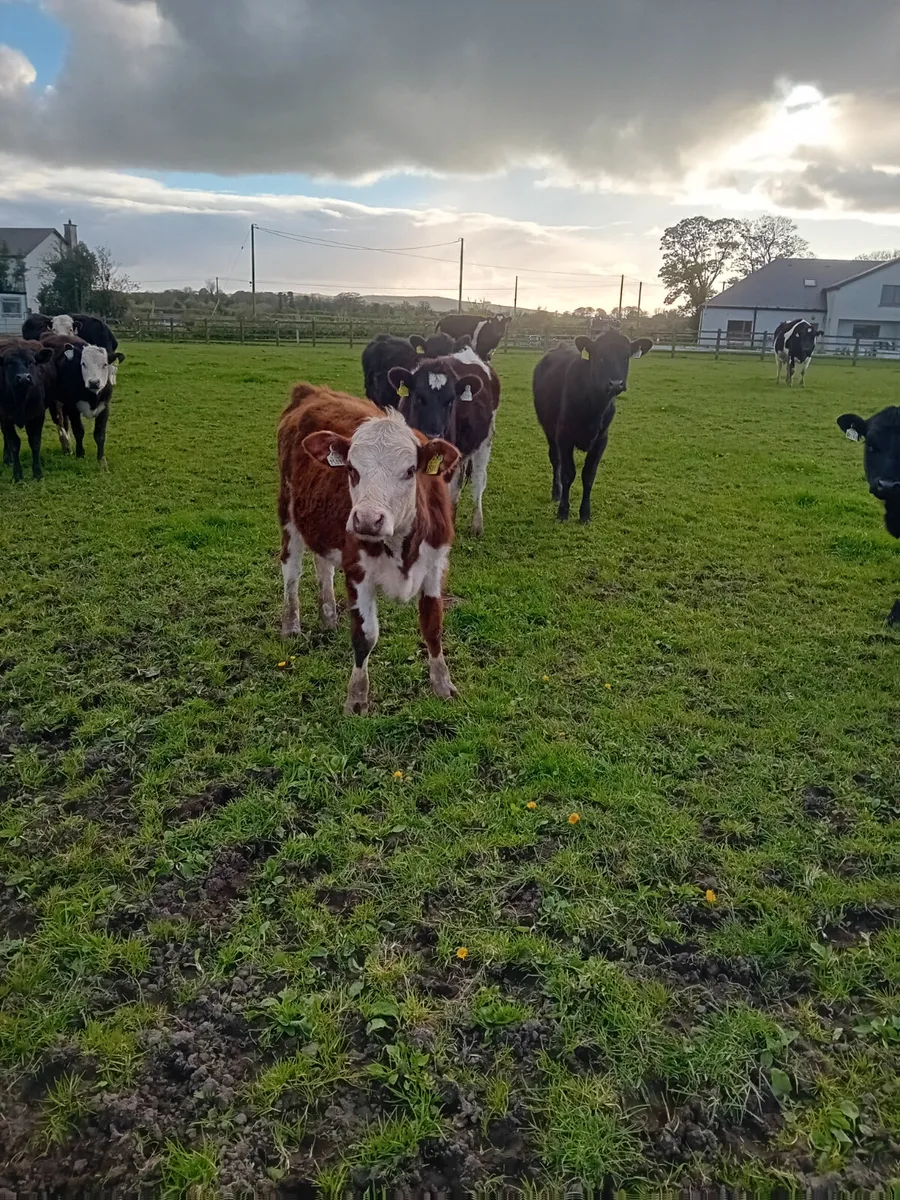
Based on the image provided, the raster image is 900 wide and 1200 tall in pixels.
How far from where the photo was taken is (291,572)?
604 cm

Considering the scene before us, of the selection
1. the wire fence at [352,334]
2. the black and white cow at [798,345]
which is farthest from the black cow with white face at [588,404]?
the wire fence at [352,334]

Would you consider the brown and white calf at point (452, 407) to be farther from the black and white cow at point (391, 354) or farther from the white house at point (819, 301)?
the white house at point (819, 301)

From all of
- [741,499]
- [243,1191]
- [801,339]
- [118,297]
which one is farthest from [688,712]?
[118,297]

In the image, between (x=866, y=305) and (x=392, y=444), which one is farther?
(x=866, y=305)

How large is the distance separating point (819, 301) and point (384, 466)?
64344 millimetres

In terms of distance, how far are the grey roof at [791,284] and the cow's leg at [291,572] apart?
2356 inches

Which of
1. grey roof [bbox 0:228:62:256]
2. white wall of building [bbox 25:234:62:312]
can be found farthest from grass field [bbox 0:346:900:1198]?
grey roof [bbox 0:228:62:256]

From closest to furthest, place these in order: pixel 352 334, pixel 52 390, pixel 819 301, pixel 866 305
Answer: pixel 52 390 < pixel 352 334 < pixel 866 305 < pixel 819 301

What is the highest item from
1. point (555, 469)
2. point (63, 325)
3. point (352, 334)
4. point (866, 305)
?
point (866, 305)

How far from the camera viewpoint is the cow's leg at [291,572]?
6.02m

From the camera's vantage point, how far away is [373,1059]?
269 centimetres

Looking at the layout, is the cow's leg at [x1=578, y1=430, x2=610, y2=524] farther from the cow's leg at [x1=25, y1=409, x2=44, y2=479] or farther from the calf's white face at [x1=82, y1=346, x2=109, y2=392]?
the cow's leg at [x1=25, y1=409, x2=44, y2=479]

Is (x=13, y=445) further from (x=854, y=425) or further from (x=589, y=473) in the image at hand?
(x=854, y=425)

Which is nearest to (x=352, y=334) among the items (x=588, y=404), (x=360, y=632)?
(x=588, y=404)
